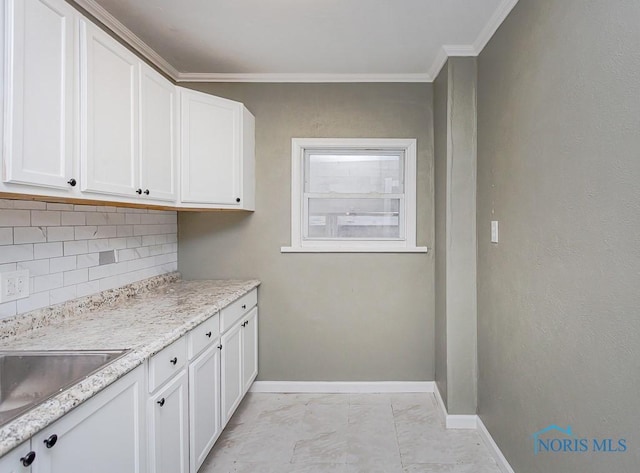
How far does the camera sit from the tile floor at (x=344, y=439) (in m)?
2.01

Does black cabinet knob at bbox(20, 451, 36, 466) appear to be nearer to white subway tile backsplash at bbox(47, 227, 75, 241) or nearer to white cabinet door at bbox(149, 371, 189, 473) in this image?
white cabinet door at bbox(149, 371, 189, 473)

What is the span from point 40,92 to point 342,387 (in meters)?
2.62

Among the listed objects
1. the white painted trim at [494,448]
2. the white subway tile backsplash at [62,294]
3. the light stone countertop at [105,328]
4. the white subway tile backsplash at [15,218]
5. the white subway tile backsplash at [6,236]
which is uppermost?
the white subway tile backsplash at [15,218]

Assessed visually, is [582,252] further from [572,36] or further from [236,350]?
[236,350]

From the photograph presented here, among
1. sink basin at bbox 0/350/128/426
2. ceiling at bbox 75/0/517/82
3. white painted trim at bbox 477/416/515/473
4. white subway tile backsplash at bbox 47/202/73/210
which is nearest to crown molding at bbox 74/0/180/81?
ceiling at bbox 75/0/517/82

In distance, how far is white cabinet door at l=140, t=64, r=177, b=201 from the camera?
1.85 meters

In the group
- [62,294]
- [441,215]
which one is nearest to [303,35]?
[441,215]

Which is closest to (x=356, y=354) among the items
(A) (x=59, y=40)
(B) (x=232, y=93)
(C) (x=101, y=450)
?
(C) (x=101, y=450)

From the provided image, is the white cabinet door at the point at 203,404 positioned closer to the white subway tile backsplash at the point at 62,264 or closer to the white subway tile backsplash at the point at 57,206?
the white subway tile backsplash at the point at 62,264

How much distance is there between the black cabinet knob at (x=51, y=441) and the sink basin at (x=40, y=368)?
322mm

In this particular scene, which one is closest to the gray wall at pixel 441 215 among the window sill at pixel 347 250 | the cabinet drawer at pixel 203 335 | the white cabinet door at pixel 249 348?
the window sill at pixel 347 250

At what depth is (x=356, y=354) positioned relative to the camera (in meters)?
2.85

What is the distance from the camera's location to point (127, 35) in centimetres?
213

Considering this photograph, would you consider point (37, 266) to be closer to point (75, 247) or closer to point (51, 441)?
point (75, 247)
